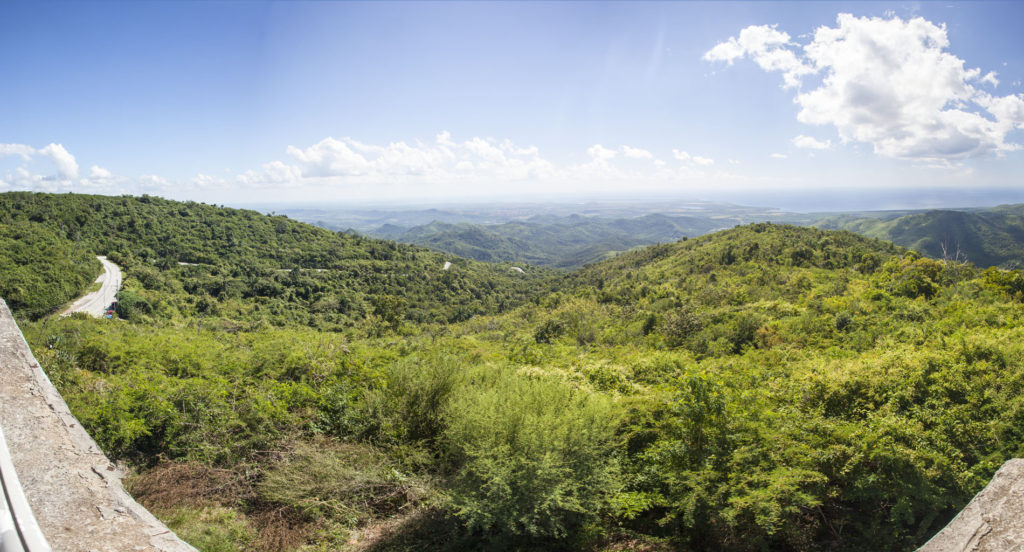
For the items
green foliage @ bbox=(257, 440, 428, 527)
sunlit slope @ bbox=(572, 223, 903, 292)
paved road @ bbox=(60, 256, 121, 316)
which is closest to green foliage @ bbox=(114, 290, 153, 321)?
paved road @ bbox=(60, 256, 121, 316)

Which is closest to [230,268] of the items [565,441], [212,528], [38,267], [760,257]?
[38,267]

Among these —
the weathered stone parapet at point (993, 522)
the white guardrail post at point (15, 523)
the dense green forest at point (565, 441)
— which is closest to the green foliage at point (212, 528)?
the dense green forest at point (565, 441)

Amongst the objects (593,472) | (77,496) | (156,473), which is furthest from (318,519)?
(593,472)

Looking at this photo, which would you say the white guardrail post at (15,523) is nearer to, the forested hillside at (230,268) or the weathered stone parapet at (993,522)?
the weathered stone parapet at (993,522)

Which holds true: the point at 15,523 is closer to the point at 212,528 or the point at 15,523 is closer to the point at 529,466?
the point at 529,466

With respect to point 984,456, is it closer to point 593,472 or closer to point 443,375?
point 593,472

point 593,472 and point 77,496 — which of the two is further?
point 593,472
